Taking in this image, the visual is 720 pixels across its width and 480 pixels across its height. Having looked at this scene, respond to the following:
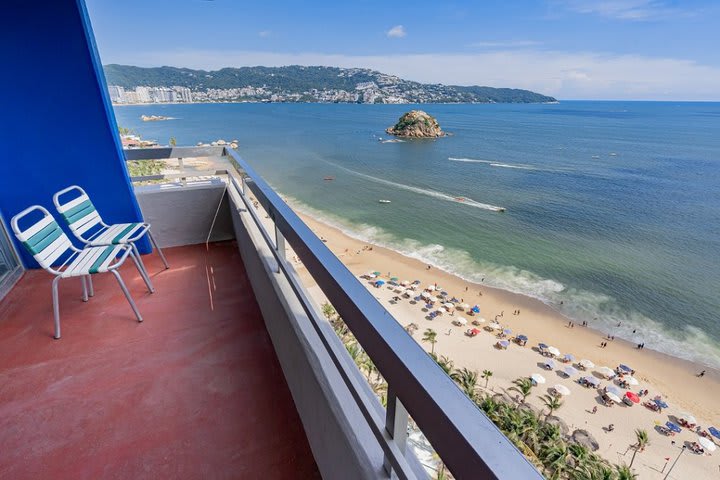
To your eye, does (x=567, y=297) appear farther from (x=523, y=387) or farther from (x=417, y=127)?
(x=417, y=127)

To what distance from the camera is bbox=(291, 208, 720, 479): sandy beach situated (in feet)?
29.2

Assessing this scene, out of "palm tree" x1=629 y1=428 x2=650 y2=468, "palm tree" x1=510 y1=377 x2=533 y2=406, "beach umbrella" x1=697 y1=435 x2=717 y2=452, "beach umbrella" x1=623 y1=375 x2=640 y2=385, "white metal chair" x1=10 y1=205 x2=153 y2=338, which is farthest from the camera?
"beach umbrella" x1=623 y1=375 x2=640 y2=385

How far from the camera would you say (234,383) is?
5.49 feet

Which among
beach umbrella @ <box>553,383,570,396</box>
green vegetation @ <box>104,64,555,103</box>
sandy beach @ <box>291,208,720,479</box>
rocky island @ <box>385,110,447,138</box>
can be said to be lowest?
sandy beach @ <box>291,208,720,479</box>

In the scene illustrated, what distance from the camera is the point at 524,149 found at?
47250 millimetres

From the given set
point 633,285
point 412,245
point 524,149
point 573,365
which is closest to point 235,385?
point 573,365

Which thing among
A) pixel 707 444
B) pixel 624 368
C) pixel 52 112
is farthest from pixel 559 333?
pixel 52 112

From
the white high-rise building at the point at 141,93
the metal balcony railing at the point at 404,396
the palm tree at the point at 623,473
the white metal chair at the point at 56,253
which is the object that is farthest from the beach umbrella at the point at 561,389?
the white high-rise building at the point at 141,93

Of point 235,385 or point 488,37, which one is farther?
point 488,37

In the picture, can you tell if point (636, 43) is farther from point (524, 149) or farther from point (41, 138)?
point (41, 138)

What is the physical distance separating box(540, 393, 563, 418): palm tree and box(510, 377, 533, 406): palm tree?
0.43m

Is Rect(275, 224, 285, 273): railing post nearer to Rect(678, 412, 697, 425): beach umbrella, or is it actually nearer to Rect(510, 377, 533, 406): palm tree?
Rect(510, 377, 533, 406): palm tree

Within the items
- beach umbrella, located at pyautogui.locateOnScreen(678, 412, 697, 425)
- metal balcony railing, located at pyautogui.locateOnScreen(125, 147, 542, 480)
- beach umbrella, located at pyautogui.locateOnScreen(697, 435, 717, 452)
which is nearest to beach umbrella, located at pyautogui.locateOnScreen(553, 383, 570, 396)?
beach umbrella, located at pyautogui.locateOnScreen(678, 412, 697, 425)

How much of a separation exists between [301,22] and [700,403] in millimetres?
63161
